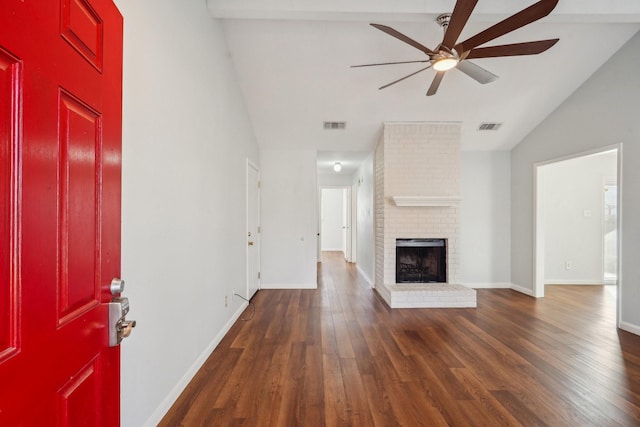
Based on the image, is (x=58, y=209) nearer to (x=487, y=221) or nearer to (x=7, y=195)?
(x=7, y=195)

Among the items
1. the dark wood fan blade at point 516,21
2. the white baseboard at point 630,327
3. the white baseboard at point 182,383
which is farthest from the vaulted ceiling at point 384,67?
the white baseboard at point 182,383

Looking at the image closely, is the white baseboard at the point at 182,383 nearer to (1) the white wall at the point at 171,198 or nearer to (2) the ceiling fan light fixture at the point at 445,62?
(1) the white wall at the point at 171,198

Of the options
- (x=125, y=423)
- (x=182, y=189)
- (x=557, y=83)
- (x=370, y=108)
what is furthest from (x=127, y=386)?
(x=557, y=83)

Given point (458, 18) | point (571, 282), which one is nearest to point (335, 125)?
point (458, 18)

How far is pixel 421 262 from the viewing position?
171 inches

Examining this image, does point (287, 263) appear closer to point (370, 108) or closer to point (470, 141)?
point (370, 108)

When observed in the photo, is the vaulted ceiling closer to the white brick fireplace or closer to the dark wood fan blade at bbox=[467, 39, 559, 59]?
the white brick fireplace

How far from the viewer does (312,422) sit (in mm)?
1697

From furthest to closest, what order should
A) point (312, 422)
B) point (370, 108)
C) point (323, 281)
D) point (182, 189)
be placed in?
point (323, 281), point (370, 108), point (182, 189), point (312, 422)

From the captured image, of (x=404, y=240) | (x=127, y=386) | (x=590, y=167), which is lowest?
(x=127, y=386)

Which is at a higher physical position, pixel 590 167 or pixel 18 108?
pixel 590 167

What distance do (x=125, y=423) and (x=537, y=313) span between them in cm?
434

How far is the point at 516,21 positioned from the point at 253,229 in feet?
12.1

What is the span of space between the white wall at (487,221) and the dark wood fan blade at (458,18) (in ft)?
10.7
